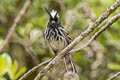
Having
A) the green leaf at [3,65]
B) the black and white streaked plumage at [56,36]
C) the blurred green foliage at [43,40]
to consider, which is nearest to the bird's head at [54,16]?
the black and white streaked plumage at [56,36]

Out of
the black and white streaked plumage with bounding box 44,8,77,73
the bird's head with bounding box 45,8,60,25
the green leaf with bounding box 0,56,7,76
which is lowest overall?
the green leaf with bounding box 0,56,7,76

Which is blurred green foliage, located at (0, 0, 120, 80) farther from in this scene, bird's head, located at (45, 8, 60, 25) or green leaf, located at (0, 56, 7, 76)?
green leaf, located at (0, 56, 7, 76)

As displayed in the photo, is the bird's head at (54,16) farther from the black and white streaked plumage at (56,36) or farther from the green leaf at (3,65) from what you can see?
the green leaf at (3,65)

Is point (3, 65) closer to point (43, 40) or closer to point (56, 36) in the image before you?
point (56, 36)

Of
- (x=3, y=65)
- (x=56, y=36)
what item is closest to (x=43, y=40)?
(x=56, y=36)

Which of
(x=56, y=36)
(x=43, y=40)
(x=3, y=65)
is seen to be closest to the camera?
(x=3, y=65)

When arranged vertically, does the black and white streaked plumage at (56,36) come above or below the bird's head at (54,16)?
below

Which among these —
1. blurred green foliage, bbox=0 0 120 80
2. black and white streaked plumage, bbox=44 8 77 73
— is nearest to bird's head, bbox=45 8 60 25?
black and white streaked plumage, bbox=44 8 77 73

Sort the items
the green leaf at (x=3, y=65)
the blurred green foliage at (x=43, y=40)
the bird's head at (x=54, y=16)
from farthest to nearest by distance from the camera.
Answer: the blurred green foliage at (x=43, y=40), the bird's head at (x=54, y=16), the green leaf at (x=3, y=65)

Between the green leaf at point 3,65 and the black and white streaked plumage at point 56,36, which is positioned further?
the black and white streaked plumage at point 56,36

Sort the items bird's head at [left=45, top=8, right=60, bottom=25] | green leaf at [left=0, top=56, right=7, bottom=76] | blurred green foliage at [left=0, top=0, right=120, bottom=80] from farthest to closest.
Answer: blurred green foliage at [left=0, top=0, right=120, bottom=80], bird's head at [left=45, top=8, right=60, bottom=25], green leaf at [left=0, top=56, right=7, bottom=76]

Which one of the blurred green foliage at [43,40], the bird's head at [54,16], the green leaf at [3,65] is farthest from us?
the blurred green foliage at [43,40]

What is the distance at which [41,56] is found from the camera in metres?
5.55

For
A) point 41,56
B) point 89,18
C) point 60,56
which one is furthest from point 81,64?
point 60,56
